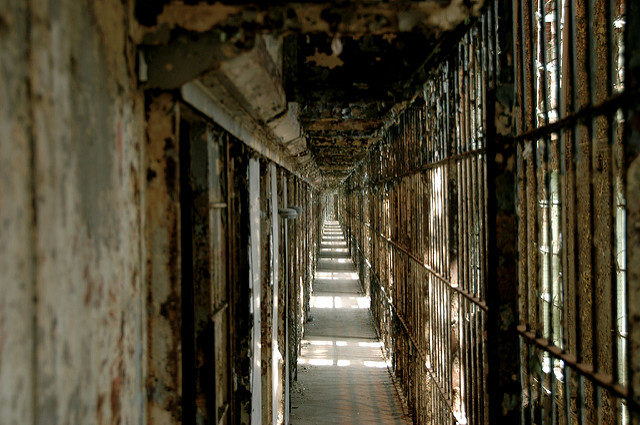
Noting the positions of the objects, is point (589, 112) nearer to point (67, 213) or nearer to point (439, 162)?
point (67, 213)

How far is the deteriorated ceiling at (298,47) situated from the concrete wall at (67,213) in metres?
0.14

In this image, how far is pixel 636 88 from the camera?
126 cm

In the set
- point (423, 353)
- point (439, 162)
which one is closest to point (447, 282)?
point (439, 162)

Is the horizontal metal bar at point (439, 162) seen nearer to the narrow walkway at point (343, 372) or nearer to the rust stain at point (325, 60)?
the rust stain at point (325, 60)

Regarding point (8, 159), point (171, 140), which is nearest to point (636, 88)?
point (171, 140)

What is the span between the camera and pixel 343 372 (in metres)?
7.39

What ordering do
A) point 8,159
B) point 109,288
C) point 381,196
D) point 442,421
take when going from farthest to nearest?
point 381,196 < point 442,421 < point 109,288 < point 8,159

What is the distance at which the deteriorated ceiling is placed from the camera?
137 centimetres

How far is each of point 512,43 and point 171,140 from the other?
5.38 feet

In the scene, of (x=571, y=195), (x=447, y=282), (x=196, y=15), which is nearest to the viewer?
(x=196, y=15)

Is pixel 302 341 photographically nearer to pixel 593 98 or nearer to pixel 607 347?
pixel 607 347

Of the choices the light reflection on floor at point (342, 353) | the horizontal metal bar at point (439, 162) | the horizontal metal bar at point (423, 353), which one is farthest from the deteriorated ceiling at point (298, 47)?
the light reflection on floor at point (342, 353)

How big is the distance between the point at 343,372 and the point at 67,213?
6.99 metres

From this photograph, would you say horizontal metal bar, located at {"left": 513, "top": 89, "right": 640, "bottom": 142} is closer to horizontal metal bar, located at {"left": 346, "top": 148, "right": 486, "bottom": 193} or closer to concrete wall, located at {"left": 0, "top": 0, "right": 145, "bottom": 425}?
horizontal metal bar, located at {"left": 346, "top": 148, "right": 486, "bottom": 193}
